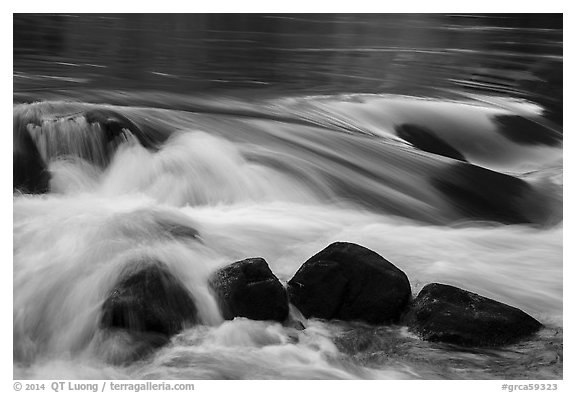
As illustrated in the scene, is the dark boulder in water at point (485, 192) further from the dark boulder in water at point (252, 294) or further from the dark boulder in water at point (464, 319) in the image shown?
the dark boulder in water at point (252, 294)

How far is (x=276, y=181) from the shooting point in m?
7.35

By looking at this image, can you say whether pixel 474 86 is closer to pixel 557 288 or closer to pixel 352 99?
pixel 352 99

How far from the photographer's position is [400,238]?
264 inches

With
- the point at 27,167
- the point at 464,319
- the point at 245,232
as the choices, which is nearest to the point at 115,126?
the point at 27,167

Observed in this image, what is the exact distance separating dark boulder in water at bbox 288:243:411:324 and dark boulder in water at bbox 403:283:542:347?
0.58 feet

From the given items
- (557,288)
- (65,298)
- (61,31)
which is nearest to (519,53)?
(61,31)

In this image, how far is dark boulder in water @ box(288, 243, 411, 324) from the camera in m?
5.41

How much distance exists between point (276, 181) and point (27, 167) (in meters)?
2.23

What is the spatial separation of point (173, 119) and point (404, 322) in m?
3.92

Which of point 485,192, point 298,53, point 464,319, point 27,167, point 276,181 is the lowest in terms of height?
point 464,319

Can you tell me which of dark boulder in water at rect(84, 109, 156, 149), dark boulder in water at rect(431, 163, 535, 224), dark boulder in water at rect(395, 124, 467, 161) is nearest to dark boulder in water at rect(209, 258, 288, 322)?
dark boulder in water at rect(84, 109, 156, 149)

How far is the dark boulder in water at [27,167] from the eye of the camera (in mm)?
6680

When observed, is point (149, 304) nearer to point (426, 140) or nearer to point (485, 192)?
point (485, 192)

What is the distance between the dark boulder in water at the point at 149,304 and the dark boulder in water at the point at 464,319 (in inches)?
61.0
